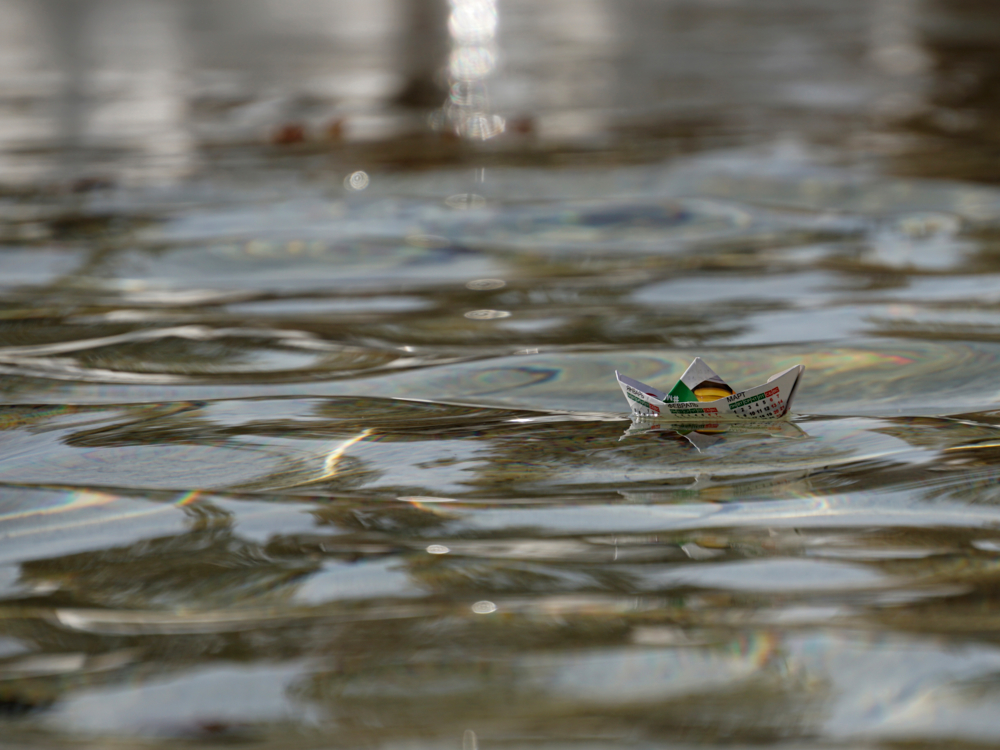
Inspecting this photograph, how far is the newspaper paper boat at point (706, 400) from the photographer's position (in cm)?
246

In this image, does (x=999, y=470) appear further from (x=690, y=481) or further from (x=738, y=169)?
(x=738, y=169)

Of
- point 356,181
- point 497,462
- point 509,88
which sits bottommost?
point 497,462

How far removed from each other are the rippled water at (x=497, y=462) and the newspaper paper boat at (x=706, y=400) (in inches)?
1.4

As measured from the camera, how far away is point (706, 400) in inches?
98.3

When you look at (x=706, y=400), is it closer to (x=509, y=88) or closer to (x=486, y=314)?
(x=486, y=314)

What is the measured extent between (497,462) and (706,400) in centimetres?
47

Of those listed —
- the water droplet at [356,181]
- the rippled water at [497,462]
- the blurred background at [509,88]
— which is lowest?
the rippled water at [497,462]

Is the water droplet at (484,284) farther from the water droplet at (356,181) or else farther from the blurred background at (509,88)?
the blurred background at (509,88)

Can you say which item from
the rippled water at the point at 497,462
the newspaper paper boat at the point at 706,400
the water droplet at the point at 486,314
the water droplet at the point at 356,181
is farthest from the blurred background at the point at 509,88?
the newspaper paper boat at the point at 706,400

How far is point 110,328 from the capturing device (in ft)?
11.7

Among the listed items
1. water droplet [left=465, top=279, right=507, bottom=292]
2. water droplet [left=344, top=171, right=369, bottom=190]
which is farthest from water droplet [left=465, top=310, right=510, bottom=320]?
water droplet [left=344, top=171, right=369, bottom=190]

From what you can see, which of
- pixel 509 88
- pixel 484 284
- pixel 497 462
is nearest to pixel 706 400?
Answer: pixel 497 462

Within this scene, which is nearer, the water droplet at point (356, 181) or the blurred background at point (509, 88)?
the water droplet at point (356, 181)

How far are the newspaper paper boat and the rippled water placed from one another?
36 millimetres
